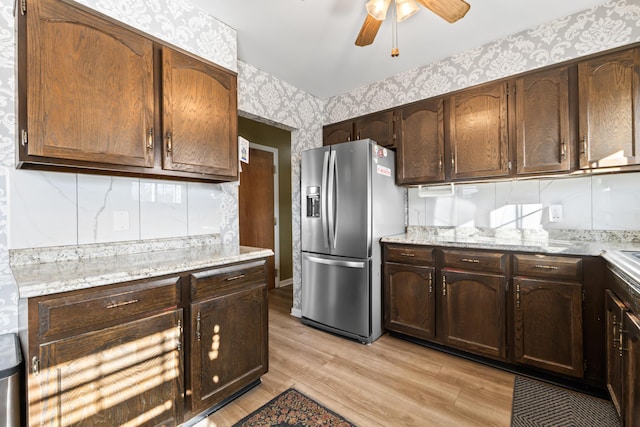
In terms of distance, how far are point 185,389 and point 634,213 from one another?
309 centimetres

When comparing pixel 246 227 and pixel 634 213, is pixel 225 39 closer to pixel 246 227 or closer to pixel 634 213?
pixel 246 227

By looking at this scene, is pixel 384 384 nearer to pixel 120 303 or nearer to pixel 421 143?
pixel 120 303

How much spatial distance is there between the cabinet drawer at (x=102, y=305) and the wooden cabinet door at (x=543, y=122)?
8.40ft

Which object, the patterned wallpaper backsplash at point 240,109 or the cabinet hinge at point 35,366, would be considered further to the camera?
the patterned wallpaper backsplash at point 240,109

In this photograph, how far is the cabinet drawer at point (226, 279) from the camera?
1.46m

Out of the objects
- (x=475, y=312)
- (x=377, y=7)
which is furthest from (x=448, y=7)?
(x=475, y=312)

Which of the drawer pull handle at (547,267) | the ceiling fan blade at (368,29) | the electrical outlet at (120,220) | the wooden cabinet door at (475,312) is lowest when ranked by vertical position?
the wooden cabinet door at (475,312)

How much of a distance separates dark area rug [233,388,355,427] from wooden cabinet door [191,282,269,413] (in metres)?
0.19

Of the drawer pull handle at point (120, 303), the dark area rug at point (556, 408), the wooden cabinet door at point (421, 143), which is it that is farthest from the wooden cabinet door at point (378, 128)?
the drawer pull handle at point (120, 303)

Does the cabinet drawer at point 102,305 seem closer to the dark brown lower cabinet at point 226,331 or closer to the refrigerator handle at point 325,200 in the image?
the dark brown lower cabinet at point 226,331

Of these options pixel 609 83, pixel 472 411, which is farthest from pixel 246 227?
pixel 609 83

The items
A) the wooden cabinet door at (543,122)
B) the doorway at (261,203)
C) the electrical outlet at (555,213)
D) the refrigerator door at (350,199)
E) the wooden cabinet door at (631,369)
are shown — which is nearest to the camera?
the wooden cabinet door at (631,369)

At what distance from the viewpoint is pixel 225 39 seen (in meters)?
2.14

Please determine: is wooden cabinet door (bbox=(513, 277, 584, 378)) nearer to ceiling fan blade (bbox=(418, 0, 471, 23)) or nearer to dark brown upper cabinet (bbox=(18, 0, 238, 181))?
ceiling fan blade (bbox=(418, 0, 471, 23))
